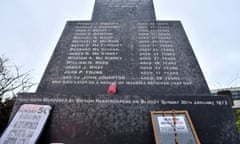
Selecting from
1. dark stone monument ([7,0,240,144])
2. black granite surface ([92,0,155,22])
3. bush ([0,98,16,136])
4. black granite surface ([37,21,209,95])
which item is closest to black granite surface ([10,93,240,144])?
dark stone monument ([7,0,240,144])

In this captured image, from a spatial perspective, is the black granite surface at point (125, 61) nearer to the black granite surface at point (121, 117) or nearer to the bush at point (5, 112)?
the black granite surface at point (121, 117)

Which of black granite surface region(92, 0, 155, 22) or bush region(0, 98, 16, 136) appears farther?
black granite surface region(92, 0, 155, 22)

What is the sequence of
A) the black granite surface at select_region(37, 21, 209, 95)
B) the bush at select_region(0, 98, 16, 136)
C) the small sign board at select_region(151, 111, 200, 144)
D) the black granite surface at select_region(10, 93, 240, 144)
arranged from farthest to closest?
the bush at select_region(0, 98, 16, 136), the black granite surface at select_region(37, 21, 209, 95), the black granite surface at select_region(10, 93, 240, 144), the small sign board at select_region(151, 111, 200, 144)

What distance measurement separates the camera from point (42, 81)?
2627 millimetres

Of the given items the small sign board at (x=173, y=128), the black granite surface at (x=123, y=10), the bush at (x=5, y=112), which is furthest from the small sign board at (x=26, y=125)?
the black granite surface at (x=123, y=10)

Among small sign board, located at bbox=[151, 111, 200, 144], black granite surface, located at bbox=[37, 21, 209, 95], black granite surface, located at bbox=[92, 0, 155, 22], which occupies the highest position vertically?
black granite surface, located at bbox=[92, 0, 155, 22]

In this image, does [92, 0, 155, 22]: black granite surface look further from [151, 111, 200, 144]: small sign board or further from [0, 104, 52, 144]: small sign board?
[151, 111, 200, 144]: small sign board

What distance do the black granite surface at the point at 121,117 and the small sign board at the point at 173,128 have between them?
107 millimetres

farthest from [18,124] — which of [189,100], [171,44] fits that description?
[171,44]

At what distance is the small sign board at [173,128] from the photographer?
1.67 m

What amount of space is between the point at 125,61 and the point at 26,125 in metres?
1.81

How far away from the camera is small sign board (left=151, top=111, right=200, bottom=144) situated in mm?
1669

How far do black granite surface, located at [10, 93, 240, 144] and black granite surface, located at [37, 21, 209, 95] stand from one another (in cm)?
37

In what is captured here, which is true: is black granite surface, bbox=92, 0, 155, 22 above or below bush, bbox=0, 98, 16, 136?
above
